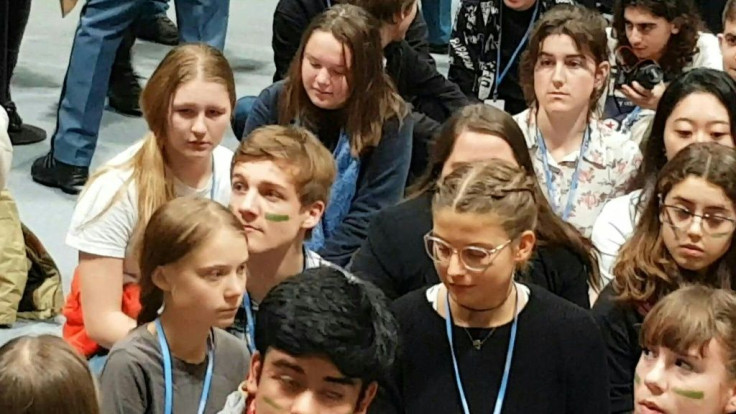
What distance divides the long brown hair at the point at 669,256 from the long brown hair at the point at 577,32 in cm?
71

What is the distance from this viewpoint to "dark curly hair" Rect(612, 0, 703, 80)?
3.48 metres

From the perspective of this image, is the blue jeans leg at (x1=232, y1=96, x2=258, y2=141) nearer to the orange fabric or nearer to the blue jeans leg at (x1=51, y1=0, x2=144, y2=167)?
the blue jeans leg at (x1=51, y1=0, x2=144, y2=167)

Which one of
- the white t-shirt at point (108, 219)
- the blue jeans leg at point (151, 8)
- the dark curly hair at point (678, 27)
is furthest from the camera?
the blue jeans leg at point (151, 8)

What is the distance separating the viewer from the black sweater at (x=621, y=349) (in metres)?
2.26

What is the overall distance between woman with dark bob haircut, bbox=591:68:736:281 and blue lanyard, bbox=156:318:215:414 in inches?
39.5

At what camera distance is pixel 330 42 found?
2926 millimetres

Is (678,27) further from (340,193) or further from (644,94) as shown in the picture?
(340,193)

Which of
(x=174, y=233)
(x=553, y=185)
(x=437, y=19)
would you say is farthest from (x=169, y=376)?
(x=437, y=19)

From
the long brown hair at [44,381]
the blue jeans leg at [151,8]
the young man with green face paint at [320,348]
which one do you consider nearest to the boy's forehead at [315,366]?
the young man with green face paint at [320,348]

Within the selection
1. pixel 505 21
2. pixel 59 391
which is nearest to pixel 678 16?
pixel 505 21

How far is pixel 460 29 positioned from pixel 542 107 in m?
0.96

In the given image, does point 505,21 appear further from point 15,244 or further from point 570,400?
point 570,400

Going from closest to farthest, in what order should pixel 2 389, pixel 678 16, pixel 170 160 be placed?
pixel 2 389 → pixel 170 160 → pixel 678 16

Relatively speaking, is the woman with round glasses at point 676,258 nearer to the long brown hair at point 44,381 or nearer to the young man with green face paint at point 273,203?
the young man with green face paint at point 273,203
